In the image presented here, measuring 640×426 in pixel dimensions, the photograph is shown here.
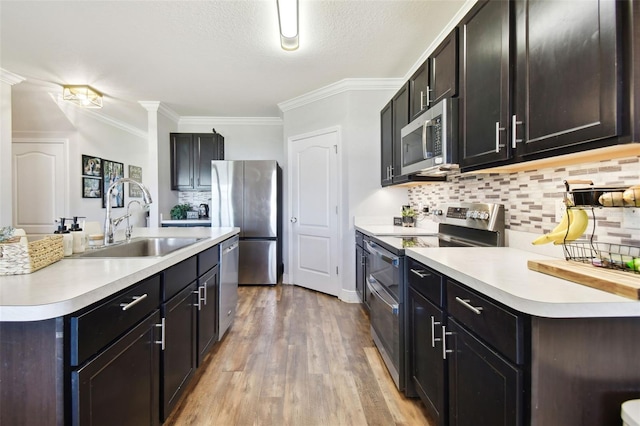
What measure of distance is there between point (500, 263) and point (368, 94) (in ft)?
9.18

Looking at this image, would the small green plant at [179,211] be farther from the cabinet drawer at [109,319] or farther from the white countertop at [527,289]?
the white countertop at [527,289]

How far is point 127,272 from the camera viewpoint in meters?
1.11

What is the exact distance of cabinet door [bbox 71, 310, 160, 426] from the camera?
0.88 m

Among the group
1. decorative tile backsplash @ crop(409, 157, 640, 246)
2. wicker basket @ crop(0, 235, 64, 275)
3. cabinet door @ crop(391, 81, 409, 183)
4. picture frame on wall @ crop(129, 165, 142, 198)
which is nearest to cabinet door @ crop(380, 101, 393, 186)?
cabinet door @ crop(391, 81, 409, 183)

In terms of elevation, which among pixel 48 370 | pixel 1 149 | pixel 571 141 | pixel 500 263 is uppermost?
pixel 1 149

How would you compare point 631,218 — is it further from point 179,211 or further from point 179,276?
point 179,211

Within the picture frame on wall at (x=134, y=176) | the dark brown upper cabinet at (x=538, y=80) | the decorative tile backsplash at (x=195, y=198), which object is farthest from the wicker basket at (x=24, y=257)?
the picture frame on wall at (x=134, y=176)

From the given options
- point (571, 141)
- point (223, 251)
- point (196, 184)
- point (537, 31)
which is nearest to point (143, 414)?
point (223, 251)

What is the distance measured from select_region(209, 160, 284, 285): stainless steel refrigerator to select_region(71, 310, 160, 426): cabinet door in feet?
9.28

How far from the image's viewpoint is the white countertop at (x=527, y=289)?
2.51ft

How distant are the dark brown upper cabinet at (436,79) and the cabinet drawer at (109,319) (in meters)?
1.93

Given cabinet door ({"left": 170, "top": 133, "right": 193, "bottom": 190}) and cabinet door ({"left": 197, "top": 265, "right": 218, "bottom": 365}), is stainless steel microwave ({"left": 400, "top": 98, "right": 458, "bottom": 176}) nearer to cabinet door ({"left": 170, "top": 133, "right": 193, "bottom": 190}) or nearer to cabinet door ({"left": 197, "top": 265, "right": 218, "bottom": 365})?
cabinet door ({"left": 197, "top": 265, "right": 218, "bottom": 365})

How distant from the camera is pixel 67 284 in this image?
94 centimetres

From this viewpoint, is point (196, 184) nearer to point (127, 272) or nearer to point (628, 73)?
point (127, 272)
